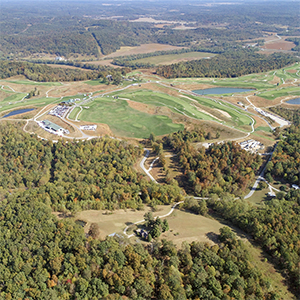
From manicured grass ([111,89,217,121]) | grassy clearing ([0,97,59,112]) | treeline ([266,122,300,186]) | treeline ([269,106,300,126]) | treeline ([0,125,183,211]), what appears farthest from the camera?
grassy clearing ([0,97,59,112])

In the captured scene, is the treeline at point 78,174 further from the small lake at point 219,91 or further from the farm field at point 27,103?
the small lake at point 219,91

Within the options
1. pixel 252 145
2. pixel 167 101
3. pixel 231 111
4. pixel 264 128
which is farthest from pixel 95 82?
pixel 252 145

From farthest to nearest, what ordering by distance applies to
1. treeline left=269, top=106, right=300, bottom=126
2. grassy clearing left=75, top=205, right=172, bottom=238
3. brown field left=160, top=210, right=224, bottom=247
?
treeline left=269, top=106, right=300, bottom=126 → grassy clearing left=75, top=205, right=172, bottom=238 → brown field left=160, top=210, right=224, bottom=247

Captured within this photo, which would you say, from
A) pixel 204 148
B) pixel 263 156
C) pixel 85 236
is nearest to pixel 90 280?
pixel 85 236

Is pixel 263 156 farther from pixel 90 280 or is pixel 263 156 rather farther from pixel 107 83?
pixel 107 83

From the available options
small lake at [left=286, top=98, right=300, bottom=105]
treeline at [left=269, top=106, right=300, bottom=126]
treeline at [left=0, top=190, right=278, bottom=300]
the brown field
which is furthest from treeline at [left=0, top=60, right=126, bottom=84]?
treeline at [left=0, top=190, right=278, bottom=300]

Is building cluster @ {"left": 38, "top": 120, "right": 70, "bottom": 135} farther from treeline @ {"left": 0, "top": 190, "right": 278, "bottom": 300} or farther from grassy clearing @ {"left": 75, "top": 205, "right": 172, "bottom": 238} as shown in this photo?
treeline @ {"left": 0, "top": 190, "right": 278, "bottom": 300}

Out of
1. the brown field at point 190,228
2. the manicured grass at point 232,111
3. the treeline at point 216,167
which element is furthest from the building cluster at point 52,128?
the manicured grass at point 232,111
